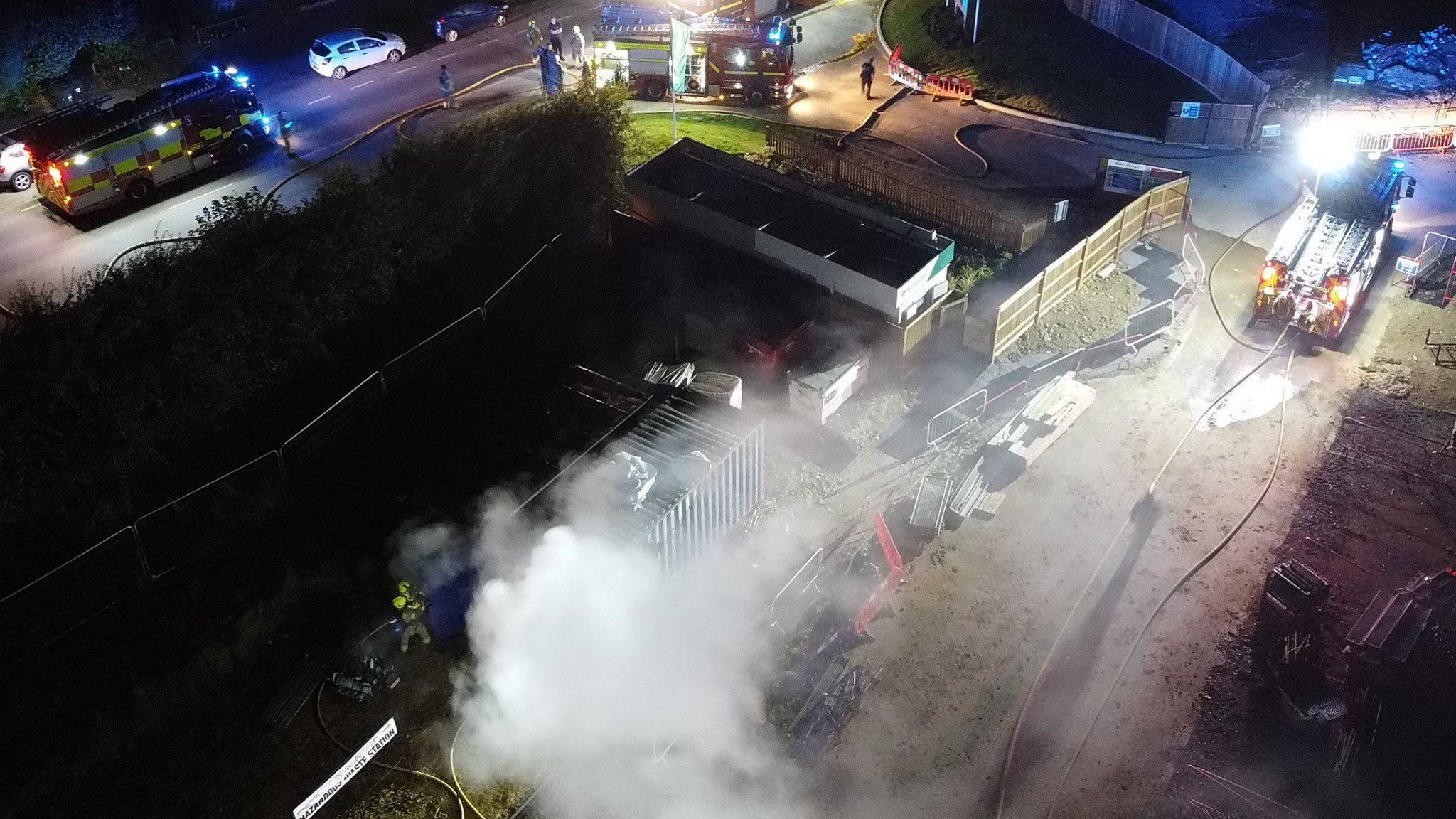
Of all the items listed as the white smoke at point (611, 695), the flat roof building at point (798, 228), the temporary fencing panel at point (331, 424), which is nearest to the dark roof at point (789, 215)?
the flat roof building at point (798, 228)

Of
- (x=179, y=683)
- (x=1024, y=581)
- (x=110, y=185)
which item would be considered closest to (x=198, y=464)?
(x=179, y=683)

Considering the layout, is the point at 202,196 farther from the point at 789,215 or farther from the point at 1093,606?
the point at 1093,606

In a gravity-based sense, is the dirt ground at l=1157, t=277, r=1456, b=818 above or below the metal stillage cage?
below

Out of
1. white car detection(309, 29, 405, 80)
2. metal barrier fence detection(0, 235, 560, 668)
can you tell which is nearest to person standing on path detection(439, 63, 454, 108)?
white car detection(309, 29, 405, 80)

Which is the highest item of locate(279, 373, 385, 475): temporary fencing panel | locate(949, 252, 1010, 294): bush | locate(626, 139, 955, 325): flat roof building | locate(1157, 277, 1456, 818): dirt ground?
locate(626, 139, 955, 325): flat roof building

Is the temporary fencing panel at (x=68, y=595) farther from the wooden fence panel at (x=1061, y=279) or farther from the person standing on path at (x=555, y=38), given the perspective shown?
the person standing on path at (x=555, y=38)

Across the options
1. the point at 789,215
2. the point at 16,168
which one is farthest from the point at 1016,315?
the point at 16,168

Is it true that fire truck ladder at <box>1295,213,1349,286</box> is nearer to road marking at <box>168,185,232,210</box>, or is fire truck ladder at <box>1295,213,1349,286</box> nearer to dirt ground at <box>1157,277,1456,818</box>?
dirt ground at <box>1157,277,1456,818</box>
